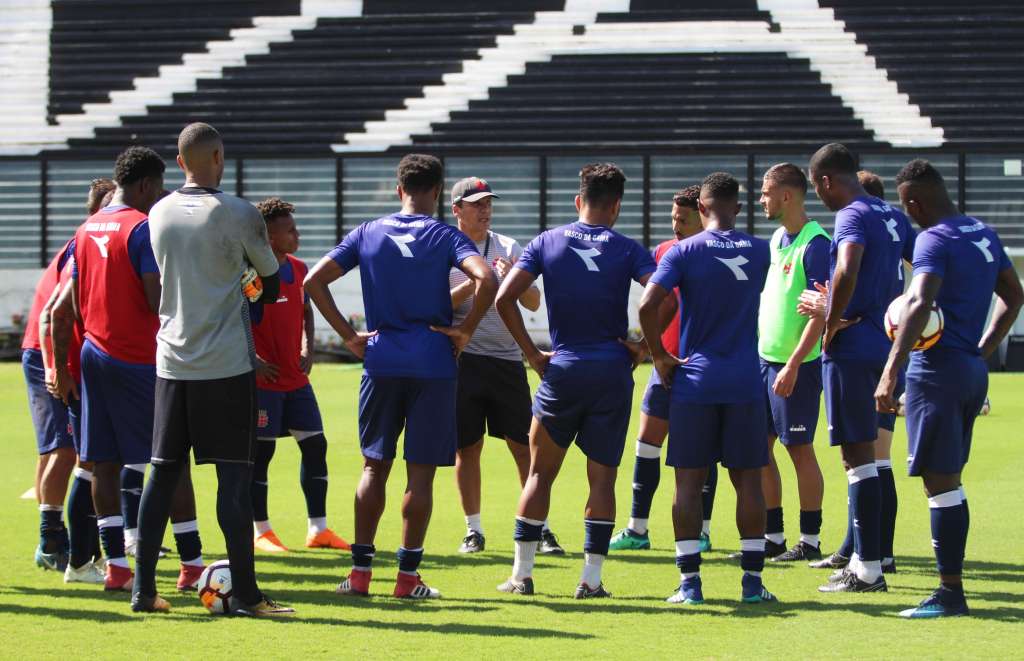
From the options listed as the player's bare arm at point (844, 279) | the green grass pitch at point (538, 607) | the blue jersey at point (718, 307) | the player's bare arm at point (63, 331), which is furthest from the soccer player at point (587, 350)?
the player's bare arm at point (63, 331)

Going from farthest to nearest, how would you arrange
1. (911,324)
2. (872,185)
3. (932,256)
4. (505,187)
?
1. (505,187)
2. (872,185)
3. (932,256)
4. (911,324)

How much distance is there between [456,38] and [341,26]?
96.6 inches

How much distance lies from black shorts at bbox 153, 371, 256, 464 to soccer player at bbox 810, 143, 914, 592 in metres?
2.86

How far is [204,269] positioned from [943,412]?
3.34 metres

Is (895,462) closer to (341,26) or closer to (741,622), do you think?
(741,622)

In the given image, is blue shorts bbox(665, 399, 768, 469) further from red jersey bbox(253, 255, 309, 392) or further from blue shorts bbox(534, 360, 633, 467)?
red jersey bbox(253, 255, 309, 392)

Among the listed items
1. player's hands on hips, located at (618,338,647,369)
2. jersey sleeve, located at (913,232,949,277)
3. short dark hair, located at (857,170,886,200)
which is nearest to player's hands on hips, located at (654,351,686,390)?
player's hands on hips, located at (618,338,647,369)

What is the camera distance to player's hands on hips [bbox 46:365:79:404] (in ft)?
23.4

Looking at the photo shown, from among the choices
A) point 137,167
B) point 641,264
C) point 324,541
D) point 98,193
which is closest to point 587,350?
point 641,264

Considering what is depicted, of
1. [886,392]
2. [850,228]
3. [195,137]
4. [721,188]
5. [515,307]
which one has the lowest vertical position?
[886,392]

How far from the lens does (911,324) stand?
20.5ft

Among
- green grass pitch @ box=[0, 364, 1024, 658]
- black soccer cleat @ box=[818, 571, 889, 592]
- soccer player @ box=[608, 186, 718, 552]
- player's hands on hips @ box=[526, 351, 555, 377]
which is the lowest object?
green grass pitch @ box=[0, 364, 1024, 658]

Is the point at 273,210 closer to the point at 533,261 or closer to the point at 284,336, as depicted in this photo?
the point at 284,336

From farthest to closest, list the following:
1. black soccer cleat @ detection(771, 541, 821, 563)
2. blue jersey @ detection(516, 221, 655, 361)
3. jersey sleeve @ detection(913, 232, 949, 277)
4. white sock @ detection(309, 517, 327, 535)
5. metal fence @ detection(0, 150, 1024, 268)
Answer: metal fence @ detection(0, 150, 1024, 268)
white sock @ detection(309, 517, 327, 535)
black soccer cleat @ detection(771, 541, 821, 563)
blue jersey @ detection(516, 221, 655, 361)
jersey sleeve @ detection(913, 232, 949, 277)
